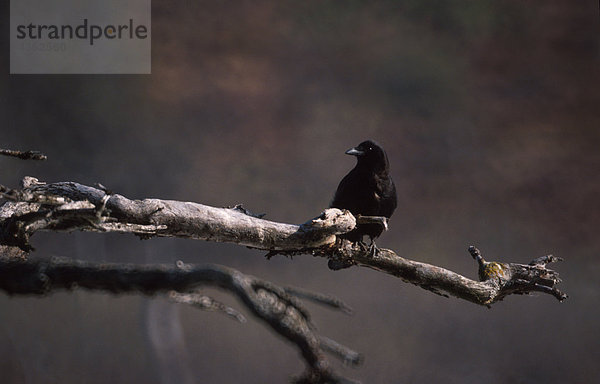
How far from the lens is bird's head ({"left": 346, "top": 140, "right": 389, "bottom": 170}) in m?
2.54

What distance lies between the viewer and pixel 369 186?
2539mm

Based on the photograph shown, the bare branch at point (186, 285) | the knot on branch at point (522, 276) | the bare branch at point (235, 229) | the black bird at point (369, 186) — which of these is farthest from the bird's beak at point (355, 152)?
the bare branch at point (186, 285)

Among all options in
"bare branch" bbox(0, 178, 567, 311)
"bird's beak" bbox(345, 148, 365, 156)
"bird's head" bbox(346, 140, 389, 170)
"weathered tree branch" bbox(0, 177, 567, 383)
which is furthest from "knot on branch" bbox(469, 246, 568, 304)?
"weathered tree branch" bbox(0, 177, 567, 383)

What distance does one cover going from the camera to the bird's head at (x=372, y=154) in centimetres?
254

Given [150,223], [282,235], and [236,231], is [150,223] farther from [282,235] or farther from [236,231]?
Answer: [282,235]

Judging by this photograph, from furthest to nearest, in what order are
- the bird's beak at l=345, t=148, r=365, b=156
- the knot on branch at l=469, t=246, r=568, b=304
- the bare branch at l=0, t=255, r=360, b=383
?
the bird's beak at l=345, t=148, r=365, b=156
the knot on branch at l=469, t=246, r=568, b=304
the bare branch at l=0, t=255, r=360, b=383

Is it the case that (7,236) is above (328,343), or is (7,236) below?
above

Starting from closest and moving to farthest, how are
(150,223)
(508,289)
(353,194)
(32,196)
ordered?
1. (32,196)
2. (150,223)
3. (508,289)
4. (353,194)

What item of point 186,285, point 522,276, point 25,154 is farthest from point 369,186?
point 25,154

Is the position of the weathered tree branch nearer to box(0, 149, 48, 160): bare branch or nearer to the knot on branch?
box(0, 149, 48, 160): bare branch

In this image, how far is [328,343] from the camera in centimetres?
130

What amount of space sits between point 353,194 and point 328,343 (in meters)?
1.33

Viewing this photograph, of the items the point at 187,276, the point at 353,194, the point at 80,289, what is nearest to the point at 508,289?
the point at 353,194

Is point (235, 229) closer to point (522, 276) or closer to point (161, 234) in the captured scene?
point (161, 234)
